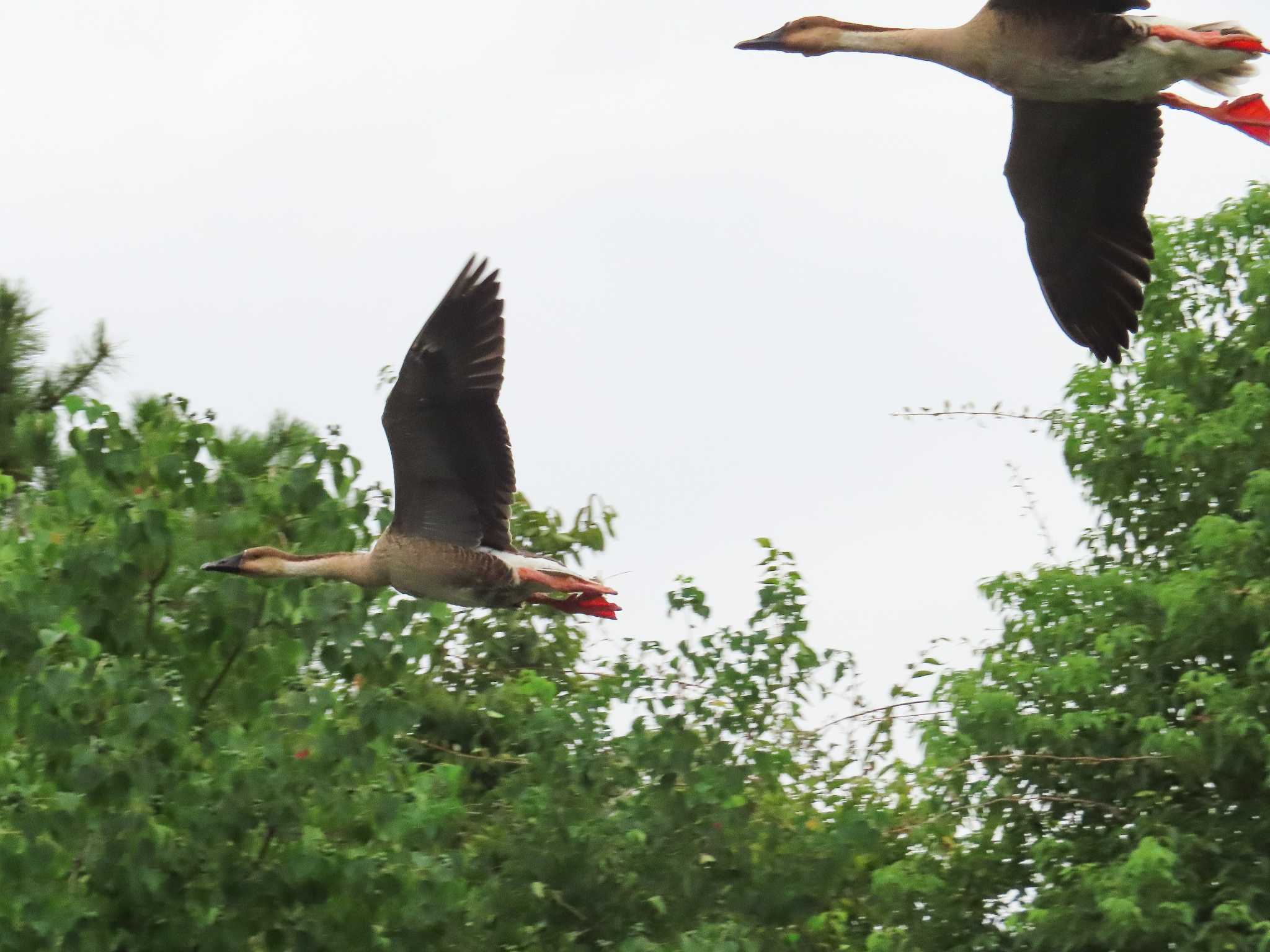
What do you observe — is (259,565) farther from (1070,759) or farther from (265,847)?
(1070,759)

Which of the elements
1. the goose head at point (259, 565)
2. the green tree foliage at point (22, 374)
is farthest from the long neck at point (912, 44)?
the green tree foliage at point (22, 374)

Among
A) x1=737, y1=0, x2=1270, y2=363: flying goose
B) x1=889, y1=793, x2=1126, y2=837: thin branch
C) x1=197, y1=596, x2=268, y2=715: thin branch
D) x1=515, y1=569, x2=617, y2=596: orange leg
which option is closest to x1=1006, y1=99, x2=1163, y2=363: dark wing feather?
x1=737, y1=0, x2=1270, y2=363: flying goose

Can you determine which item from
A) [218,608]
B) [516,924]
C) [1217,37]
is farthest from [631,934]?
[1217,37]

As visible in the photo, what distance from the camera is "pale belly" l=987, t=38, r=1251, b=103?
8039 mm

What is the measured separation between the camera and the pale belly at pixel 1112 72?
8.04 m

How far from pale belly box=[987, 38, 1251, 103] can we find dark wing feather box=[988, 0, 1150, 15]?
0.17m

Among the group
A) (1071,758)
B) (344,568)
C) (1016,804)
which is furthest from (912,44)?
(1016,804)

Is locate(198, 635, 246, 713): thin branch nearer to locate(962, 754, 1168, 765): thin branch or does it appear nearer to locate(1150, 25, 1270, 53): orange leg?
locate(962, 754, 1168, 765): thin branch

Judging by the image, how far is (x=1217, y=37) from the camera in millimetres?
8016

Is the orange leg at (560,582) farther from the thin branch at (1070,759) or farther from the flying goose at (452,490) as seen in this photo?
the thin branch at (1070,759)

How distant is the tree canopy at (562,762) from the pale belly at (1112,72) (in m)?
2.68

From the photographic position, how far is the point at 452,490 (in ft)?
31.4

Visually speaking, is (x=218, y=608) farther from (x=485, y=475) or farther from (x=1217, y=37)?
(x=1217, y=37)

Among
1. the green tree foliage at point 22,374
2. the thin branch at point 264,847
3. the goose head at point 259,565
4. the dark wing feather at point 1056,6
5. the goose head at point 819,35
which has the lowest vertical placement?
the thin branch at point 264,847
